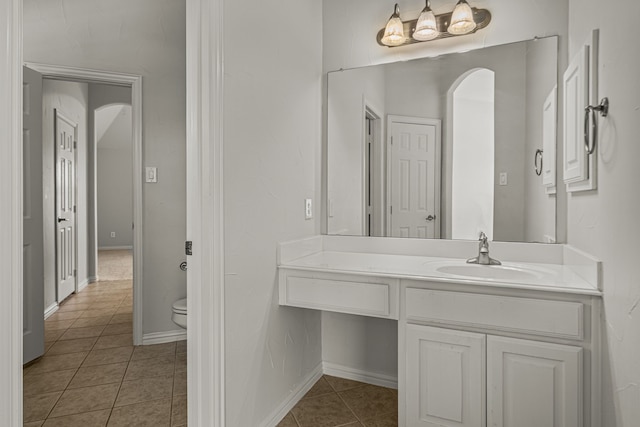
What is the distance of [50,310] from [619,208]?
429cm

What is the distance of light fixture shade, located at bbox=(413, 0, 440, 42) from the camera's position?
214 cm

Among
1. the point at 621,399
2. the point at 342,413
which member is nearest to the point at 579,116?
the point at 621,399

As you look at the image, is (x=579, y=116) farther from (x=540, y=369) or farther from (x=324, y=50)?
(x=324, y=50)

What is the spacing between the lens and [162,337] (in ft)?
9.97

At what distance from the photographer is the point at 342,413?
6.72 ft

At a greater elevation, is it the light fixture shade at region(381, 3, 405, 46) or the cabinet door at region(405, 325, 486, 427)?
the light fixture shade at region(381, 3, 405, 46)

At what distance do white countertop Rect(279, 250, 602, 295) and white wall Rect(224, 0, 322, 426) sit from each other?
243 millimetres

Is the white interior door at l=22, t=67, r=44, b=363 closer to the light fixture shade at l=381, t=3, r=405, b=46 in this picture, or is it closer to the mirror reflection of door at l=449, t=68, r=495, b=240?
the light fixture shade at l=381, t=3, r=405, b=46

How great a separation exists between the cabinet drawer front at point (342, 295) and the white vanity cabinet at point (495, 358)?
8cm

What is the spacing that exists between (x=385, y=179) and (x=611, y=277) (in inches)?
50.4

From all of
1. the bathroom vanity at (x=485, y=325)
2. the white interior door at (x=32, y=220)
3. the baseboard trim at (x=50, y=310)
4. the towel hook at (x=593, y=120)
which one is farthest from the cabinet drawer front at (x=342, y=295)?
the baseboard trim at (x=50, y=310)

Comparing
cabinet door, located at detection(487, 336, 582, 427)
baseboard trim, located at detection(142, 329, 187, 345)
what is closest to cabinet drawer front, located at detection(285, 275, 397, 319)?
cabinet door, located at detection(487, 336, 582, 427)

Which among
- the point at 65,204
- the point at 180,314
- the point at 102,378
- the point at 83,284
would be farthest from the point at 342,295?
the point at 83,284

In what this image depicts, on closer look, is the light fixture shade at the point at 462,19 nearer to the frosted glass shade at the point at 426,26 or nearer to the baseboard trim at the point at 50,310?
the frosted glass shade at the point at 426,26
